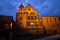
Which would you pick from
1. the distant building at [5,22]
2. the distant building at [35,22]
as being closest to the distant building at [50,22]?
the distant building at [35,22]

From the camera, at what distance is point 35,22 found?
56.9m

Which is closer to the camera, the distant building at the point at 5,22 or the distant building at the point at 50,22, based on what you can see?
the distant building at the point at 5,22

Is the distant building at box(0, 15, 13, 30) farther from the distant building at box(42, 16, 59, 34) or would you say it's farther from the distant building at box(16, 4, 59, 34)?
the distant building at box(42, 16, 59, 34)

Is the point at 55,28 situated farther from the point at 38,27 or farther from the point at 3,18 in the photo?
the point at 3,18

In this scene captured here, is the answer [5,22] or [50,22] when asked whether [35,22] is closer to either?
[50,22]

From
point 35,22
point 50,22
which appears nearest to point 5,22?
point 35,22

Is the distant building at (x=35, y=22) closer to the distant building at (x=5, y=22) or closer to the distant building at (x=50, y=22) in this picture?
the distant building at (x=50, y=22)

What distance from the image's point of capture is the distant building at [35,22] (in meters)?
53.2

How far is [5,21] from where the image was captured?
50.1 metres

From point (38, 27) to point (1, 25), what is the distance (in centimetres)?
1654

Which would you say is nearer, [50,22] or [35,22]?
[50,22]

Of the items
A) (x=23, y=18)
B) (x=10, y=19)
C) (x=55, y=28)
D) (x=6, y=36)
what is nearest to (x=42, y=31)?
(x=55, y=28)

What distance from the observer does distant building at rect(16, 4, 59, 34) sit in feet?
175

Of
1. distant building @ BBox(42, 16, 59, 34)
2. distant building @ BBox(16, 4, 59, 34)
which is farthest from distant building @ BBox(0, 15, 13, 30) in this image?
distant building @ BBox(42, 16, 59, 34)
